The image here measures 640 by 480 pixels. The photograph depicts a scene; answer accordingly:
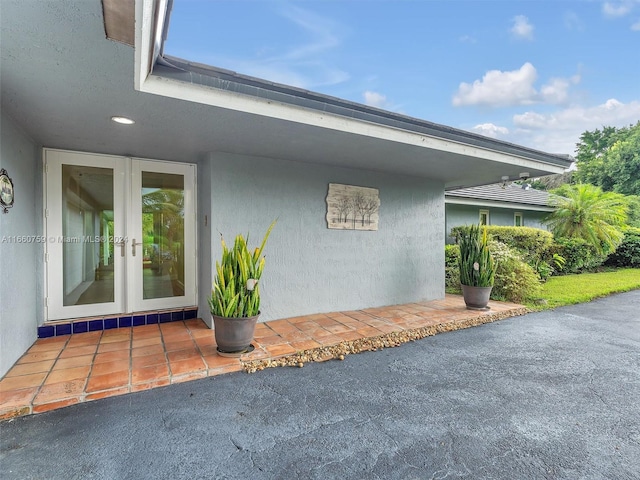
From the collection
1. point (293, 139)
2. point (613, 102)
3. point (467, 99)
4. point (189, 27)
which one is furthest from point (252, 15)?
point (613, 102)

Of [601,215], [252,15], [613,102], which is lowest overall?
[601,215]

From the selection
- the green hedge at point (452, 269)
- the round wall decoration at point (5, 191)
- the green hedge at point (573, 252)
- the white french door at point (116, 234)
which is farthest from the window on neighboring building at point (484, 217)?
the round wall decoration at point (5, 191)

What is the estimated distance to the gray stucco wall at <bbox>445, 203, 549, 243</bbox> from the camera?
33.8ft

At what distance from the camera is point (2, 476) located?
5.76ft

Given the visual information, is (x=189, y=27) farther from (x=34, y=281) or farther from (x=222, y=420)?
(x=222, y=420)

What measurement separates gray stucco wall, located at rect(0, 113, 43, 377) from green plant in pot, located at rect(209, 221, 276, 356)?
6.12 ft

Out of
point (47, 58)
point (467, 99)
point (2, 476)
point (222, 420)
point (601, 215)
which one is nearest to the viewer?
point (2, 476)

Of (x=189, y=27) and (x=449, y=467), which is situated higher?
(x=189, y=27)

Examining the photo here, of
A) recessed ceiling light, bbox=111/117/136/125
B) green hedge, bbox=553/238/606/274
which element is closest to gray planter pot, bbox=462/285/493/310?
recessed ceiling light, bbox=111/117/136/125

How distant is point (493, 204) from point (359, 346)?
9.36 metres

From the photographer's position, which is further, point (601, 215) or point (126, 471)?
point (601, 215)

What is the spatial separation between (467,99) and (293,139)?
24983 mm

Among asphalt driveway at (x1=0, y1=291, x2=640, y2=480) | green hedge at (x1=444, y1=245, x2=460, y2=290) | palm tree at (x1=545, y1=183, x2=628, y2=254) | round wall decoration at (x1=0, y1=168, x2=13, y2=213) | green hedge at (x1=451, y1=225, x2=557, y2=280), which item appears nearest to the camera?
Result: asphalt driveway at (x1=0, y1=291, x2=640, y2=480)

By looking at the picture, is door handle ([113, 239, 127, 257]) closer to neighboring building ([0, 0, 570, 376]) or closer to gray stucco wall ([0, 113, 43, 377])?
neighboring building ([0, 0, 570, 376])
